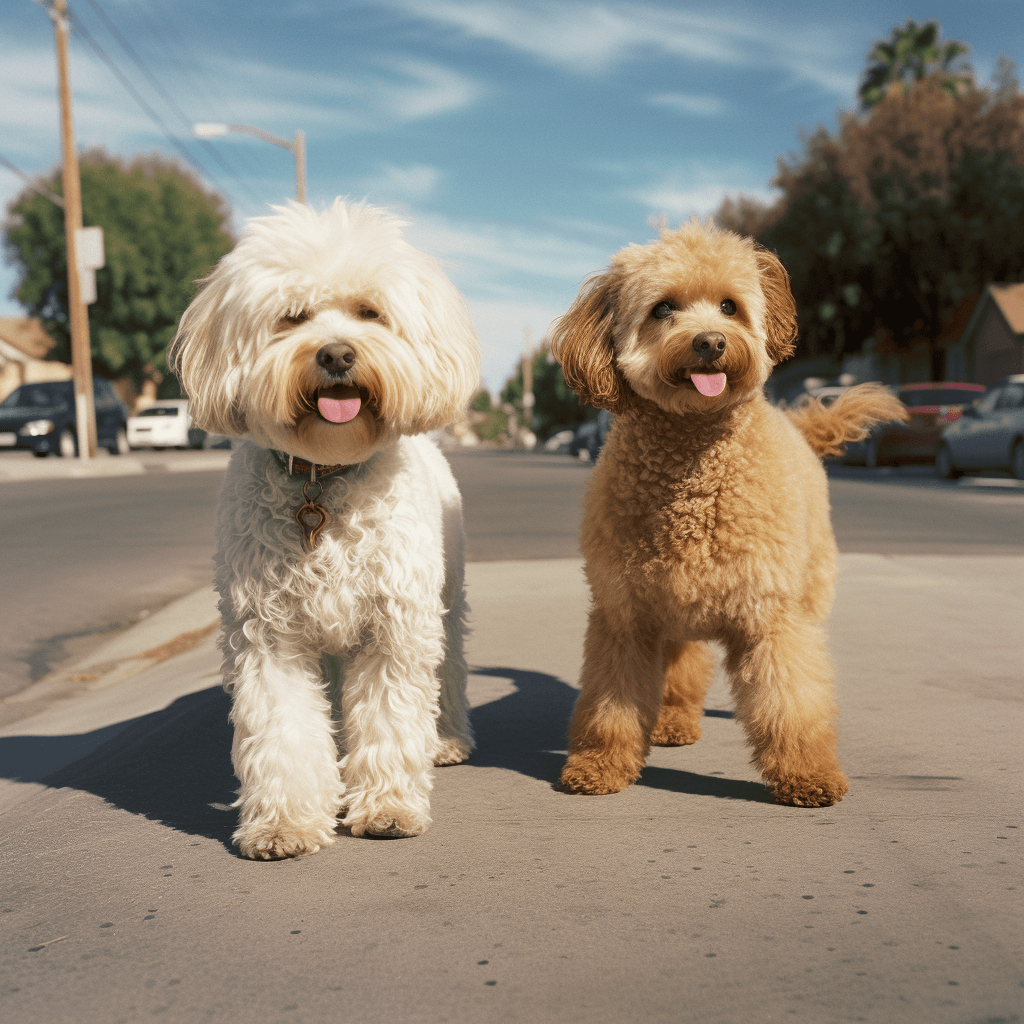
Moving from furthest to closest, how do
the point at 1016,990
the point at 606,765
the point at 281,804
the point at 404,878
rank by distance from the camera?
the point at 606,765 → the point at 281,804 → the point at 404,878 → the point at 1016,990

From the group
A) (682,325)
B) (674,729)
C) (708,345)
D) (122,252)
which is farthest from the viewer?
(122,252)

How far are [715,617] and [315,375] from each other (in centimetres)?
150

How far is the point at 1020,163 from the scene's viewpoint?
32.0 metres

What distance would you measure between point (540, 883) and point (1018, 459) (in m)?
17.9

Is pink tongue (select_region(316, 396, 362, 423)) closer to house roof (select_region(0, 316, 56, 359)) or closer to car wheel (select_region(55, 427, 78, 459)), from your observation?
car wheel (select_region(55, 427, 78, 459))

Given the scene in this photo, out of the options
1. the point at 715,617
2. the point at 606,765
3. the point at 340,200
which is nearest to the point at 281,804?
the point at 606,765

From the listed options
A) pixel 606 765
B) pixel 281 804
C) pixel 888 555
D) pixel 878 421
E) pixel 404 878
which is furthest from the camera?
pixel 888 555

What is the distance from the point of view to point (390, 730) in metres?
3.42

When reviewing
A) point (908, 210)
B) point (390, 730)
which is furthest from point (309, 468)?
point (908, 210)

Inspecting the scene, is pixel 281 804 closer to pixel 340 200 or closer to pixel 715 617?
pixel 715 617

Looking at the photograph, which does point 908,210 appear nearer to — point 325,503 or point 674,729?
point 674,729

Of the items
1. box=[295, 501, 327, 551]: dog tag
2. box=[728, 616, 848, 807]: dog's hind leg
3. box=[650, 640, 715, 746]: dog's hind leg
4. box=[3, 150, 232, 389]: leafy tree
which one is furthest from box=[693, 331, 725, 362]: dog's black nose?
box=[3, 150, 232, 389]: leafy tree

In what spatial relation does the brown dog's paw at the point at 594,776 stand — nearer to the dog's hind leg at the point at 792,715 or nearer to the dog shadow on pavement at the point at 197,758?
the dog shadow on pavement at the point at 197,758

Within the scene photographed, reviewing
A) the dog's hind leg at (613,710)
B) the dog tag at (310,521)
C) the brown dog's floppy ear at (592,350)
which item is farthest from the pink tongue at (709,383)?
the dog tag at (310,521)
